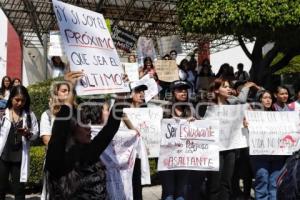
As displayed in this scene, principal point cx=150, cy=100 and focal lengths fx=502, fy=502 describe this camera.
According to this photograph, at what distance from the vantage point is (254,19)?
957cm

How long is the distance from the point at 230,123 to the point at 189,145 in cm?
70

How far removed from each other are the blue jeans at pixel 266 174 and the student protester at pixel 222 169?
37cm

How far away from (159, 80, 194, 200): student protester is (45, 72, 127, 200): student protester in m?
2.44

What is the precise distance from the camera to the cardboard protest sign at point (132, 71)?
9562 millimetres

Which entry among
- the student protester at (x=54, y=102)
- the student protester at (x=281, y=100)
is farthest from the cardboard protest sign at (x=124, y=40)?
the student protester at (x=54, y=102)

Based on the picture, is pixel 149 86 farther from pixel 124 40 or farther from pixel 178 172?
pixel 178 172

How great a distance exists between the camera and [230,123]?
6.36 meters

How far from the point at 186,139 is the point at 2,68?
45.3 ft

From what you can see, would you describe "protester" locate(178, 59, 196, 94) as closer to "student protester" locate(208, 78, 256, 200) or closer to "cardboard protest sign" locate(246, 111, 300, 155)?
"cardboard protest sign" locate(246, 111, 300, 155)

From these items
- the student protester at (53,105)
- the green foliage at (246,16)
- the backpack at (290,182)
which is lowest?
the backpack at (290,182)

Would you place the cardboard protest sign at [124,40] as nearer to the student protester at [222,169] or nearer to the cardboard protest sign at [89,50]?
the student protester at [222,169]

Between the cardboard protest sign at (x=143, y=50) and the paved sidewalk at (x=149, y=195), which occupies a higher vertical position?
the cardboard protest sign at (x=143, y=50)

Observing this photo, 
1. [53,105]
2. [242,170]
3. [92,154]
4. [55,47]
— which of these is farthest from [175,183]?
[55,47]

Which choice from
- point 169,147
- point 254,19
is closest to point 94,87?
point 169,147
